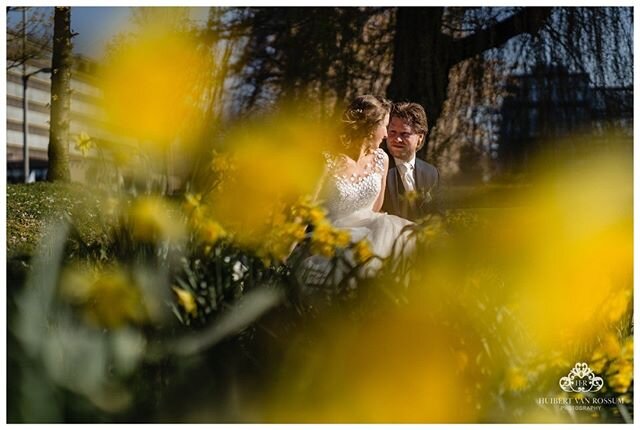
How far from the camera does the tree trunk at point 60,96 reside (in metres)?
2.82

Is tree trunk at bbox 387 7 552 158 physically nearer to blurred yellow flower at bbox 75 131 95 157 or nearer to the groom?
the groom

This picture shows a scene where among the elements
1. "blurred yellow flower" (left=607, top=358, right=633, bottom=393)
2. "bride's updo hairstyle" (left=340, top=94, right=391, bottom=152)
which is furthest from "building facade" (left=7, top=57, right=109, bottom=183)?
"blurred yellow flower" (left=607, top=358, right=633, bottom=393)

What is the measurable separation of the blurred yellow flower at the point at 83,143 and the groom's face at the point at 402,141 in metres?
1.01

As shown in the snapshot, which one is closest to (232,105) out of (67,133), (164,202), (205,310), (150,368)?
(67,133)

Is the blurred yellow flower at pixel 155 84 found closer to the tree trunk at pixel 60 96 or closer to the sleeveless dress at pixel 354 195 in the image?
the tree trunk at pixel 60 96

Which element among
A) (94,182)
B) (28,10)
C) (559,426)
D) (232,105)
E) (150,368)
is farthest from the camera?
(232,105)

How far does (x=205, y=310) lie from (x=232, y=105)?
97 centimetres

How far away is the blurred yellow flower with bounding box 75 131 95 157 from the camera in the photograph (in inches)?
101

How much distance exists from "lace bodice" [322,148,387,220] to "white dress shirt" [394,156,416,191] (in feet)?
0.29

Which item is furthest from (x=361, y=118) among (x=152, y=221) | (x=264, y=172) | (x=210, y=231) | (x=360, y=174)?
(x=152, y=221)

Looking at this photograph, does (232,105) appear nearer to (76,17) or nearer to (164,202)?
(76,17)

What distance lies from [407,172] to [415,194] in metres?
0.09
